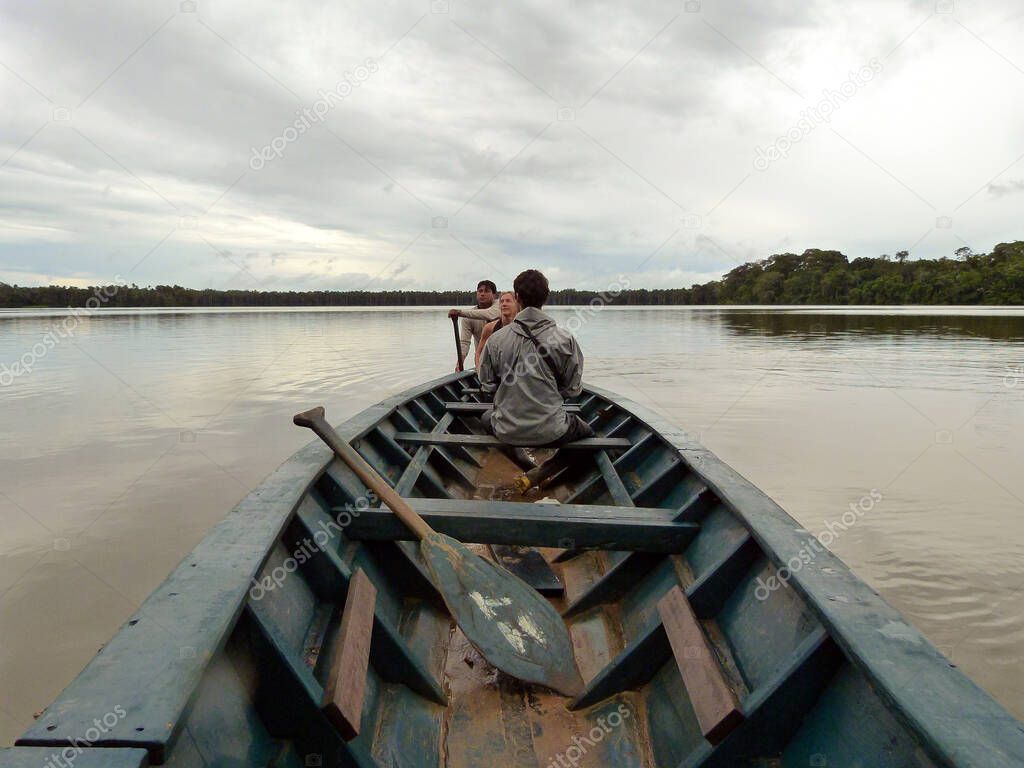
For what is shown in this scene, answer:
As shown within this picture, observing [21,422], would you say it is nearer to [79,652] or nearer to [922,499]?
[79,652]

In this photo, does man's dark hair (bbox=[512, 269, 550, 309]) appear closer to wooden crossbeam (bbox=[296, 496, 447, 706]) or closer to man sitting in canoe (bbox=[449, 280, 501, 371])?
wooden crossbeam (bbox=[296, 496, 447, 706])

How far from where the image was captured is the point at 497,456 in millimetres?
6512

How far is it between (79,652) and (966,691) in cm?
443

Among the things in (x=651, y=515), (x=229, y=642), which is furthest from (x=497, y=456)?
(x=229, y=642)

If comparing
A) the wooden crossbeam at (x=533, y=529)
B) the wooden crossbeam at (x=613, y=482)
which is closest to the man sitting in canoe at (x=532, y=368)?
the wooden crossbeam at (x=613, y=482)

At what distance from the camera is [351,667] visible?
1.86 m

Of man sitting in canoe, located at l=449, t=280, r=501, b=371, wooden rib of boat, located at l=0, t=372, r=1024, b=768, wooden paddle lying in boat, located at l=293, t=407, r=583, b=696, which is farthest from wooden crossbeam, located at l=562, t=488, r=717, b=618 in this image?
man sitting in canoe, located at l=449, t=280, r=501, b=371

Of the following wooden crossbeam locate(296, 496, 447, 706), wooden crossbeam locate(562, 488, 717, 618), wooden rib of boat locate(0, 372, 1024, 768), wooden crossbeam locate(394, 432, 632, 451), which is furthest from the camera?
wooden crossbeam locate(394, 432, 632, 451)

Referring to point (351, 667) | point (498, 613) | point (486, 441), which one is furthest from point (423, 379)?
point (351, 667)

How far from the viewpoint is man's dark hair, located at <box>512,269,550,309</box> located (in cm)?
437

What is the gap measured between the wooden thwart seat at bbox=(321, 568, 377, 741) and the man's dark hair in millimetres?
2638
